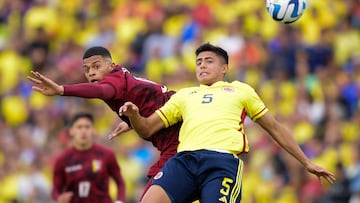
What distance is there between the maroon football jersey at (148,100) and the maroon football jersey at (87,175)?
2.05 metres

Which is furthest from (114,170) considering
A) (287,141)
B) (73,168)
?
(287,141)

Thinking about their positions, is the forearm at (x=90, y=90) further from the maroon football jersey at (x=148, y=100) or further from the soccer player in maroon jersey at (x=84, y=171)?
the soccer player in maroon jersey at (x=84, y=171)

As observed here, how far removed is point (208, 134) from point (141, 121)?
0.65 m

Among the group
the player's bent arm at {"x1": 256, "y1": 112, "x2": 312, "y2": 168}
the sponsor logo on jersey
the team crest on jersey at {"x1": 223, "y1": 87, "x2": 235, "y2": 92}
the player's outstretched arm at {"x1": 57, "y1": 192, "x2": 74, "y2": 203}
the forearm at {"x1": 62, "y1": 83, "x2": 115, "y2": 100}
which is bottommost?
the player's outstretched arm at {"x1": 57, "y1": 192, "x2": 74, "y2": 203}

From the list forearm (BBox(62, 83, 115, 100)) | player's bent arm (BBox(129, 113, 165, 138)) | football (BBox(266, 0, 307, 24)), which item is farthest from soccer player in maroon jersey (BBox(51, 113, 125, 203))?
football (BBox(266, 0, 307, 24))

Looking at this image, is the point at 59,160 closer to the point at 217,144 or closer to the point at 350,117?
the point at 217,144

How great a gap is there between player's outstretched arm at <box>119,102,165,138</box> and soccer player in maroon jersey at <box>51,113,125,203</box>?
2.26 meters

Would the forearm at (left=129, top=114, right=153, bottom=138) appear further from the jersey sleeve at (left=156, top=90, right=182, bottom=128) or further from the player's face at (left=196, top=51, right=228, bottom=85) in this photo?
the player's face at (left=196, top=51, right=228, bottom=85)

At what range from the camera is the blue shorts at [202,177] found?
35.6ft

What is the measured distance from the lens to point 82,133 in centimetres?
1411

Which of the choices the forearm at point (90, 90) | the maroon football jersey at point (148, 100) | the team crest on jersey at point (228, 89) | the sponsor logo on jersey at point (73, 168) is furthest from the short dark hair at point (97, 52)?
the sponsor logo on jersey at point (73, 168)

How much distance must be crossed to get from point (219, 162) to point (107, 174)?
10.6ft

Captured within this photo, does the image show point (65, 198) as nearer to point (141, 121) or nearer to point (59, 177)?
point (59, 177)

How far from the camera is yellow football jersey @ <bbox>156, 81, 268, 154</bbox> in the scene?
1109 cm
